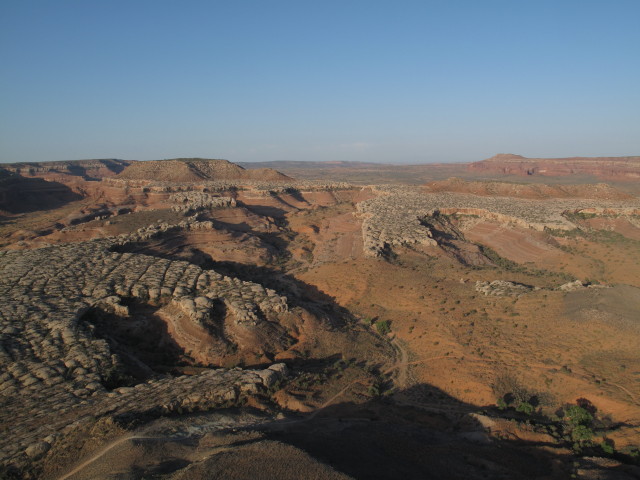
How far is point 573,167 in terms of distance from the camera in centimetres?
10006

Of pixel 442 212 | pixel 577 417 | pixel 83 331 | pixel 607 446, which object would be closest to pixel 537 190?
pixel 442 212

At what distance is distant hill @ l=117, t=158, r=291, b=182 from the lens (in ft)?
203

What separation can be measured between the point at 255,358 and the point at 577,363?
10.4m

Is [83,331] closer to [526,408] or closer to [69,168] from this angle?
[526,408]

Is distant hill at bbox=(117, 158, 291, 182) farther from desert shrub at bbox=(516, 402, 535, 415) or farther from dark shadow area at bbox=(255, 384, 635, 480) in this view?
desert shrub at bbox=(516, 402, 535, 415)

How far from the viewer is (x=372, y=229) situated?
91.6 ft

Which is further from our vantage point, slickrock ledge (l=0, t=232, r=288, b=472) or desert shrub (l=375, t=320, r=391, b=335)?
desert shrub (l=375, t=320, r=391, b=335)

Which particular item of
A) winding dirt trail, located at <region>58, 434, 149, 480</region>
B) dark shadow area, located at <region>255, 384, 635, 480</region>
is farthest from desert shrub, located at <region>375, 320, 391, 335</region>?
winding dirt trail, located at <region>58, 434, 149, 480</region>

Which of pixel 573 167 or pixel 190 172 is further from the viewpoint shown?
pixel 573 167

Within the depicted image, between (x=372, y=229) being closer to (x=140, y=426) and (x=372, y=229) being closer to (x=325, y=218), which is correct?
(x=325, y=218)

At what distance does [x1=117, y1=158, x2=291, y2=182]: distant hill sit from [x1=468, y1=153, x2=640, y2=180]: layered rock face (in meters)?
73.3

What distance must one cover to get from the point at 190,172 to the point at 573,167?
9462cm

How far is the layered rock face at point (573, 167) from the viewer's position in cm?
8850

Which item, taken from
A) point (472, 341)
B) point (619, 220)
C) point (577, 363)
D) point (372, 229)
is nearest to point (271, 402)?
point (472, 341)
